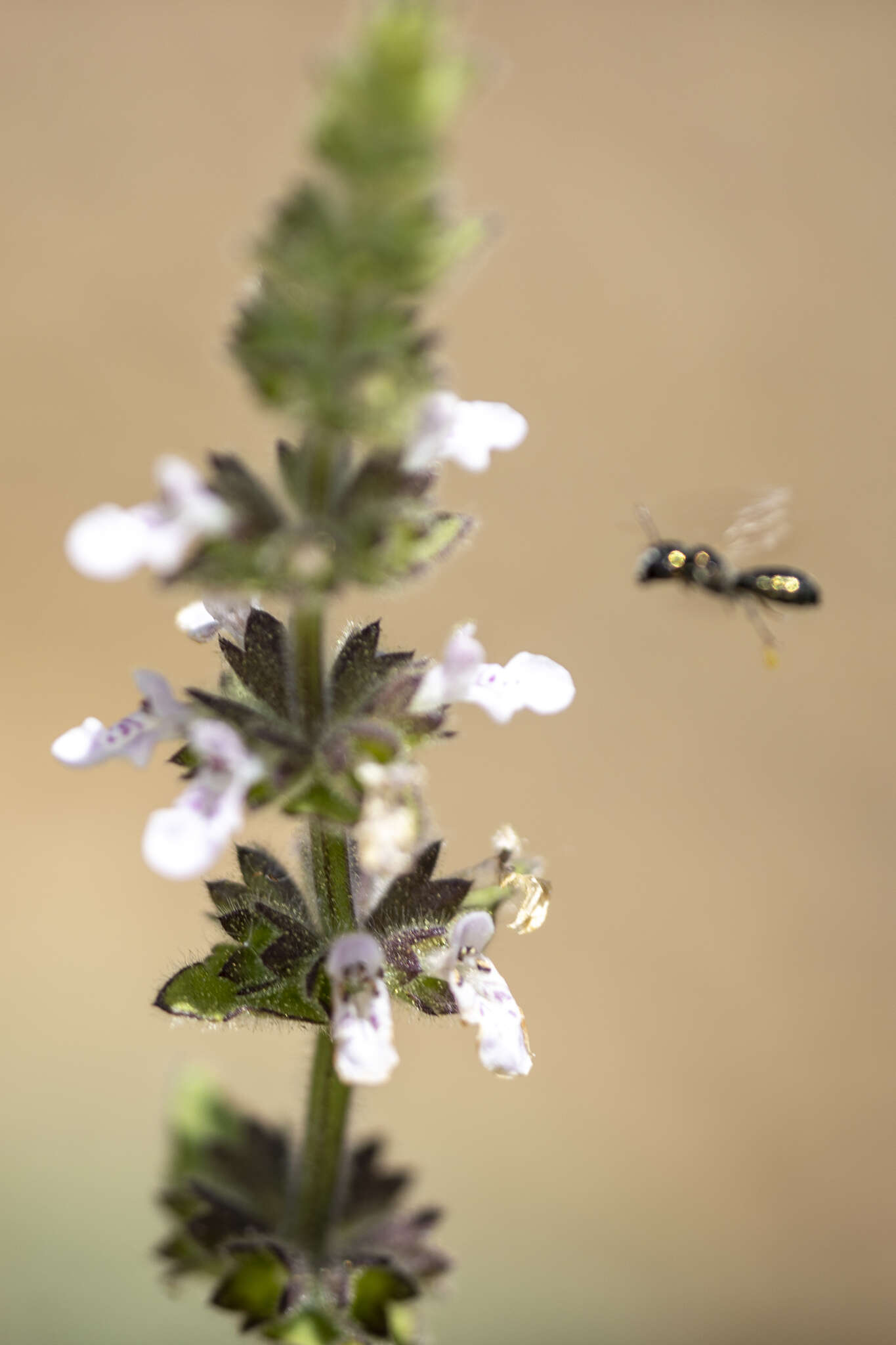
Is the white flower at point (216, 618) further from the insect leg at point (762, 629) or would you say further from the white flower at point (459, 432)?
the insect leg at point (762, 629)

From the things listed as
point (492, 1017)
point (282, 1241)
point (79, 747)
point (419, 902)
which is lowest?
point (282, 1241)

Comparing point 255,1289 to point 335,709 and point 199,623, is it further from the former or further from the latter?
point 199,623

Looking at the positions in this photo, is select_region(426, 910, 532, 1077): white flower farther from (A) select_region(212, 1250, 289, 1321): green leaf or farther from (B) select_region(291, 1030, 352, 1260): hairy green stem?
(A) select_region(212, 1250, 289, 1321): green leaf

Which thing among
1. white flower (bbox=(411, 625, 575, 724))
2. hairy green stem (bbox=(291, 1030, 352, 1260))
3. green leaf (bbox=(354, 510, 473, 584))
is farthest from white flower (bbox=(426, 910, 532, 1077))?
green leaf (bbox=(354, 510, 473, 584))

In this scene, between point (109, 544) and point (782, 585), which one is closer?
point (109, 544)

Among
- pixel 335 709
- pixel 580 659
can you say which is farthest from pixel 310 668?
pixel 580 659

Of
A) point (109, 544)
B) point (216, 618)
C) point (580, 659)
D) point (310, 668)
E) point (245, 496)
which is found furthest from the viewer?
point (580, 659)

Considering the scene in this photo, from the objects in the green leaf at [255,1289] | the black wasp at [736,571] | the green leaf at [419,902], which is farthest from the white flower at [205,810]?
the black wasp at [736,571]
